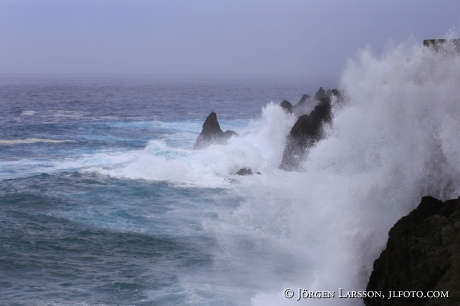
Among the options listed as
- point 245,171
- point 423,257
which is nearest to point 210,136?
point 245,171

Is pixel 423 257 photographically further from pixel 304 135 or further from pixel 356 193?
pixel 304 135

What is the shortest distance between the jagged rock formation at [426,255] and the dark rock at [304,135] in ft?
62.5

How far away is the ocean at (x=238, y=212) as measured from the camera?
489 inches

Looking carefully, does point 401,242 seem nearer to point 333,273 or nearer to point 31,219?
point 333,273

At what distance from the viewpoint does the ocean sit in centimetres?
1241

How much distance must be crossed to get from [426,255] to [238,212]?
41.0 ft

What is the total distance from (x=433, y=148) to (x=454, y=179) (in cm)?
115

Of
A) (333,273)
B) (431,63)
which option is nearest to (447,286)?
(333,273)

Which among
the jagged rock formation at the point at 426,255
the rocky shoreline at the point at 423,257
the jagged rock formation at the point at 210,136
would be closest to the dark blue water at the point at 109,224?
the jagged rock formation at the point at 210,136

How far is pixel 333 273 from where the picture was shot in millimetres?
12359

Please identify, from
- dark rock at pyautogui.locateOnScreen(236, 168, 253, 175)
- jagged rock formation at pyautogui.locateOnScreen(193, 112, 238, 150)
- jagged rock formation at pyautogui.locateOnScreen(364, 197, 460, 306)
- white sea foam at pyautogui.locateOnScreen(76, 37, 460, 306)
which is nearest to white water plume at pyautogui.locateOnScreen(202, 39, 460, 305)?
white sea foam at pyautogui.locateOnScreen(76, 37, 460, 306)

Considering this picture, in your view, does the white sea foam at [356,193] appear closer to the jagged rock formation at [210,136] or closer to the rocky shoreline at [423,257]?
the rocky shoreline at [423,257]

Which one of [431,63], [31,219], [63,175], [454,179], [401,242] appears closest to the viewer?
[401,242]

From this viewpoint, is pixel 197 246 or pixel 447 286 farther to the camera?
pixel 197 246
